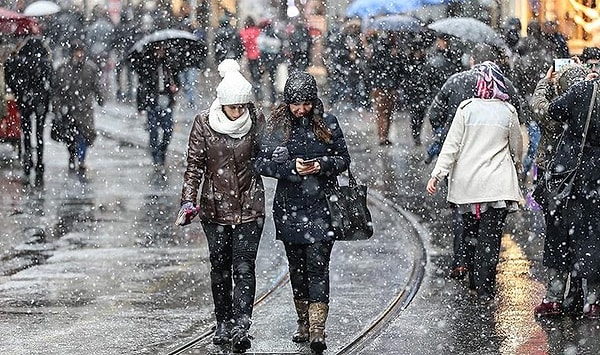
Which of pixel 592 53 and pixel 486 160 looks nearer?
pixel 486 160

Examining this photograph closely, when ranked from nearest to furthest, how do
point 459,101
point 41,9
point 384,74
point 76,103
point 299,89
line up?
point 299,89 → point 459,101 → point 76,103 → point 384,74 → point 41,9

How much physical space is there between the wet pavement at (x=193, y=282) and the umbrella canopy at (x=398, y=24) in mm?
8263

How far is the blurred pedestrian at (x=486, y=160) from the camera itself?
1023 centimetres

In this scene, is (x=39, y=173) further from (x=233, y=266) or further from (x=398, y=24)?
(x=398, y=24)

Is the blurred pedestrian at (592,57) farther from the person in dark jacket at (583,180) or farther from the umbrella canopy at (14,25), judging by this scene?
the umbrella canopy at (14,25)

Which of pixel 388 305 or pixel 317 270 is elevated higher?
pixel 317 270

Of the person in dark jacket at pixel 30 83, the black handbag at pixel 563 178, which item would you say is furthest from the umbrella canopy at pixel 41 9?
the black handbag at pixel 563 178

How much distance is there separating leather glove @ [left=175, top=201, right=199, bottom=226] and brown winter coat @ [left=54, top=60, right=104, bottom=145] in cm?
998

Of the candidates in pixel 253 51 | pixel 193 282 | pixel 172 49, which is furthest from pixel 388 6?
pixel 193 282

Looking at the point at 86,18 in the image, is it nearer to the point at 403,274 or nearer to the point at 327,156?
the point at 403,274

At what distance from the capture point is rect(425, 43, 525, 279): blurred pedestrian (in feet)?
36.2

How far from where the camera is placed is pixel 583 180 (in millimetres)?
9547

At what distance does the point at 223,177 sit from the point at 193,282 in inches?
97.9

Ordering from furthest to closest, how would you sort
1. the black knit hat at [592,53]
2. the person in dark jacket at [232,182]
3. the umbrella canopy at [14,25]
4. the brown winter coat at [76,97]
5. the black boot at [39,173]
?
1. the umbrella canopy at [14,25]
2. the brown winter coat at [76,97]
3. the black boot at [39,173]
4. the black knit hat at [592,53]
5. the person in dark jacket at [232,182]
